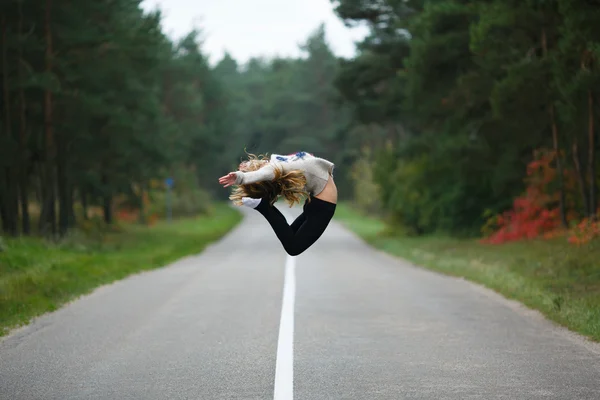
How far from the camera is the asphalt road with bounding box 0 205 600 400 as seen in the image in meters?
7.35

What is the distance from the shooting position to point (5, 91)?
28469mm

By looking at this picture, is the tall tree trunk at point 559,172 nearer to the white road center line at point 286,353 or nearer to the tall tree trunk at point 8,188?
the white road center line at point 286,353

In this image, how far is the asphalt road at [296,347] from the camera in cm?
735

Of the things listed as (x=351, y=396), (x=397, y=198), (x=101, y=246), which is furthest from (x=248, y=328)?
(x=397, y=198)

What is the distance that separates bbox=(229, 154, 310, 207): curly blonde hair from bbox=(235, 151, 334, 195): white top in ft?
0.22

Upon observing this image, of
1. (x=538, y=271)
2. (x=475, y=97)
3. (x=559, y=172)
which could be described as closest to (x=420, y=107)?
(x=475, y=97)

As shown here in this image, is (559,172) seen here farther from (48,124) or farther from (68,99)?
(48,124)

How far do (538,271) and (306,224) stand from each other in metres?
11.3

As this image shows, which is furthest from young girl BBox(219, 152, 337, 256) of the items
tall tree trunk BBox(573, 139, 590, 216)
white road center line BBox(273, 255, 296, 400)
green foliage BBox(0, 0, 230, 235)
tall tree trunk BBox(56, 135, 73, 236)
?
tall tree trunk BBox(56, 135, 73, 236)

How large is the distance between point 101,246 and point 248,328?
19.5 m

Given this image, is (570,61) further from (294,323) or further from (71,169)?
(71,169)

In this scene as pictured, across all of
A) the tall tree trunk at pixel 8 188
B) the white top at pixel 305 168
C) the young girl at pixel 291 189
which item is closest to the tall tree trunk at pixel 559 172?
the tall tree trunk at pixel 8 188

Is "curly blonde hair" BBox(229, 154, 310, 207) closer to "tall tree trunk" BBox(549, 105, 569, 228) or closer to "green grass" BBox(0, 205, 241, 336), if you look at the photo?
"green grass" BBox(0, 205, 241, 336)

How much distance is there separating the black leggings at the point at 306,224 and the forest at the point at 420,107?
12.4 meters
